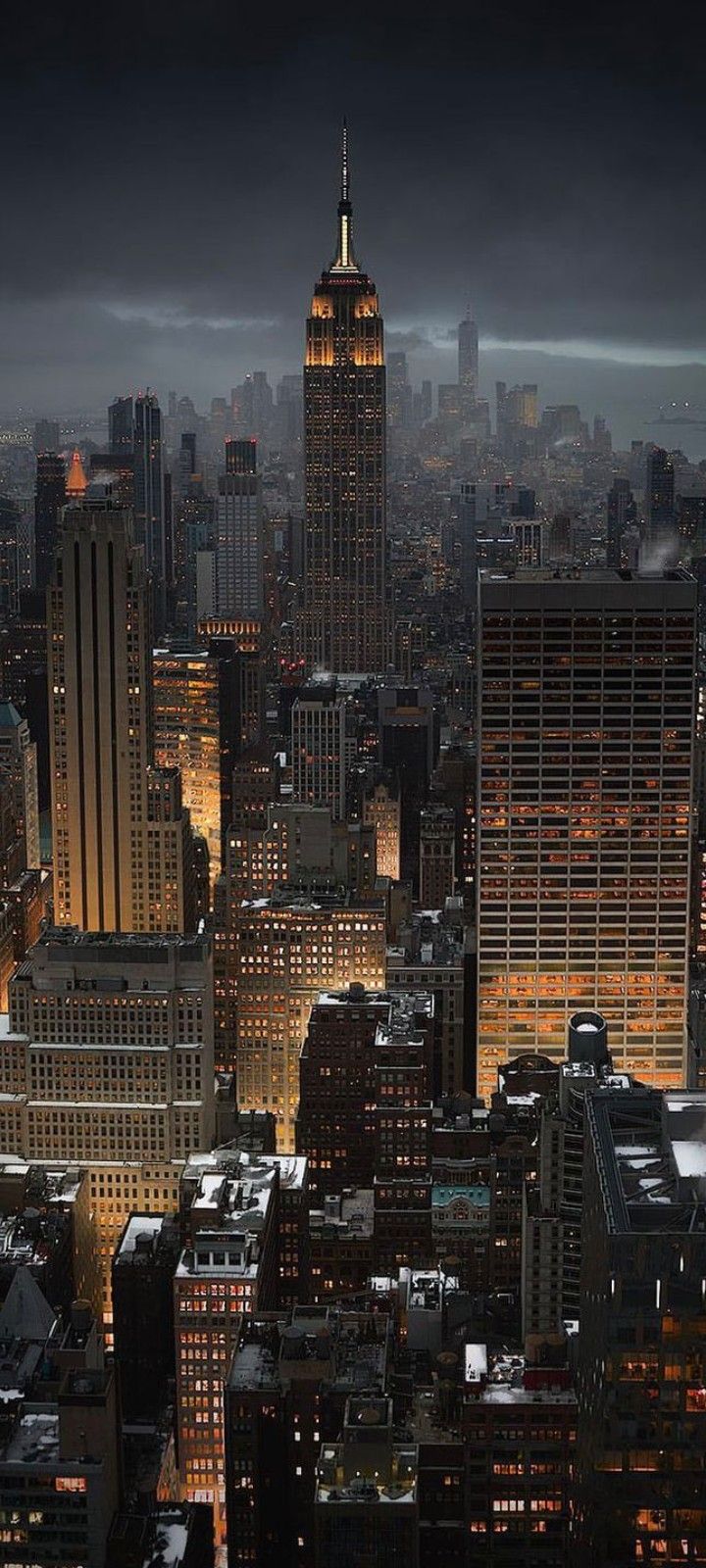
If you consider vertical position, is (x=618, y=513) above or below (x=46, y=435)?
below

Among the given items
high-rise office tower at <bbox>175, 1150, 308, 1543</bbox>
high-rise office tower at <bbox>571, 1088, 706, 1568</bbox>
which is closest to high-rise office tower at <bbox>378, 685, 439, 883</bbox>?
high-rise office tower at <bbox>175, 1150, 308, 1543</bbox>

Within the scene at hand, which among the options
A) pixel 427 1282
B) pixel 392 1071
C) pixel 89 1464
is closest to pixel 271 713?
pixel 392 1071

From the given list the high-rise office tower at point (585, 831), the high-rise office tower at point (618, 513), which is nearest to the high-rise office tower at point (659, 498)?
the high-rise office tower at point (618, 513)

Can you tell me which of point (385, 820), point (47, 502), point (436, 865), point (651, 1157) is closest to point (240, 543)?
point (47, 502)

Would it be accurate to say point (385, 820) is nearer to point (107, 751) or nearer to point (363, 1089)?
point (107, 751)

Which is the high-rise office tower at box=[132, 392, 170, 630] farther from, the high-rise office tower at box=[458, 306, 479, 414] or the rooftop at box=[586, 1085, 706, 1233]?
the rooftop at box=[586, 1085, 706, 1233]

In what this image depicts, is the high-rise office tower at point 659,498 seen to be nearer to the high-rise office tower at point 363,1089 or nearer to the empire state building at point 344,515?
the high-rise office tower at point 363,1089
